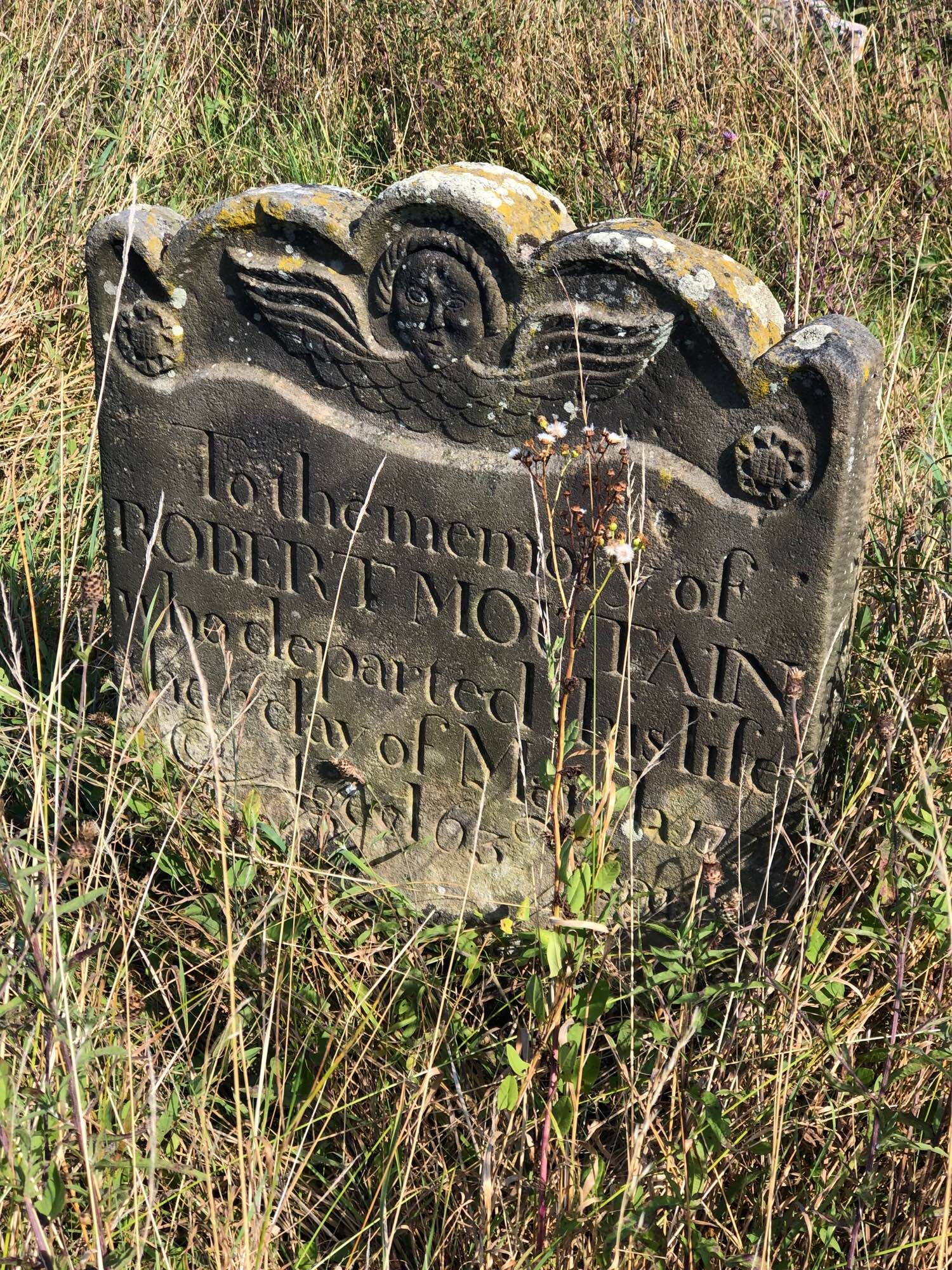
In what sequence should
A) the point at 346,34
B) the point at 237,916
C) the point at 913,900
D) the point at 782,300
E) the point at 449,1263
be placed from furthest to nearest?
the point at 346,34, the point at 782,300, the point at 237,916, the point at 449,1263, the point at 913,900

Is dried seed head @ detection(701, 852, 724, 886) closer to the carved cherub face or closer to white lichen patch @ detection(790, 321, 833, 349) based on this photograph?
white lichen patch @ detection(790, 321, 833, 349)

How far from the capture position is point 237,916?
223 centimetres

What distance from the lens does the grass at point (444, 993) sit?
1.60 metres

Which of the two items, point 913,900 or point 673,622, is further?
point 673,622

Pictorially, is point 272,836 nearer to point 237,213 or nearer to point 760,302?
point 237,213

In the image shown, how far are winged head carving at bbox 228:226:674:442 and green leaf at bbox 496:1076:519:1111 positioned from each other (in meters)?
1.14

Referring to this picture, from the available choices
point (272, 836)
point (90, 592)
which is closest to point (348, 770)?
point (272, 836)

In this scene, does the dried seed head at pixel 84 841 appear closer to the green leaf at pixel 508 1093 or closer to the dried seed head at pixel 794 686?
the green leaf at pixel 508 1093

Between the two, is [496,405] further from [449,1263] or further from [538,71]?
[538,71]

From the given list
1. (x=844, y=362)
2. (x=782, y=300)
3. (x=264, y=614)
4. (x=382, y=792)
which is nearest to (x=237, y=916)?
(x=382, y=792)

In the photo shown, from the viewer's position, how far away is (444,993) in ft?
6.45

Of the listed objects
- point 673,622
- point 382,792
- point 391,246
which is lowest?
point 382,792

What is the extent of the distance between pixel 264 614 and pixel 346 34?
12.1 ft

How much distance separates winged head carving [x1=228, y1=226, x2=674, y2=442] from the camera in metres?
2.11
